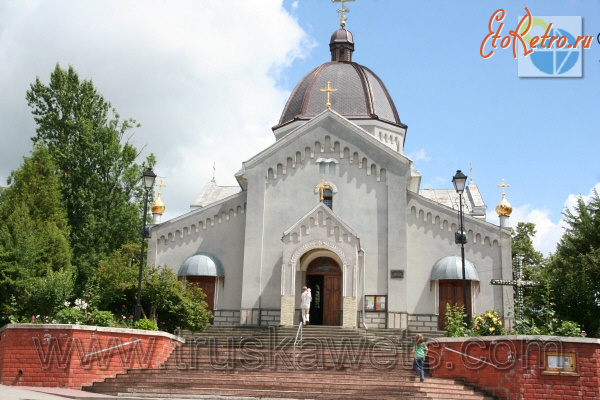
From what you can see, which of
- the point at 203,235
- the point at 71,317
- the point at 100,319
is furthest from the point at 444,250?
the point at 71,317

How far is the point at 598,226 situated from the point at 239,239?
1594 cm

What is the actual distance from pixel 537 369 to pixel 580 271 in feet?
43.3

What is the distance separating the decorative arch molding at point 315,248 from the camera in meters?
28.8

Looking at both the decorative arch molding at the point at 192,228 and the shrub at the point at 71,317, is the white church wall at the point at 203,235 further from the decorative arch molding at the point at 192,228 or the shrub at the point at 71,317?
the shrub at the point at 71,317

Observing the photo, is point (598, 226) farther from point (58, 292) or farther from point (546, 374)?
point (58, 292)

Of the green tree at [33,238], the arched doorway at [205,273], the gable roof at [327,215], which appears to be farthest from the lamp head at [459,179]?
the green tree at [33,238]

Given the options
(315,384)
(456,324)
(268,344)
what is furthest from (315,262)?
(315,384)

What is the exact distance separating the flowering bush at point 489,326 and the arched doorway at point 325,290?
36.2ft

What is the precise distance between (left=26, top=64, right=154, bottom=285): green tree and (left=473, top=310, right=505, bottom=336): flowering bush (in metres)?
25.2

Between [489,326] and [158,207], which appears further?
[158,207]

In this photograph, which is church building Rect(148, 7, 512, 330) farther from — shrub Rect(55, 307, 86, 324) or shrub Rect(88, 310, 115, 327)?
shrub Rect(55, 307, 86, 324)

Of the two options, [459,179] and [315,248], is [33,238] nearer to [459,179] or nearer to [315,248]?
[315,248]

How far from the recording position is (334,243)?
1139 inches

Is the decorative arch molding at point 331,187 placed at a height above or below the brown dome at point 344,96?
below
